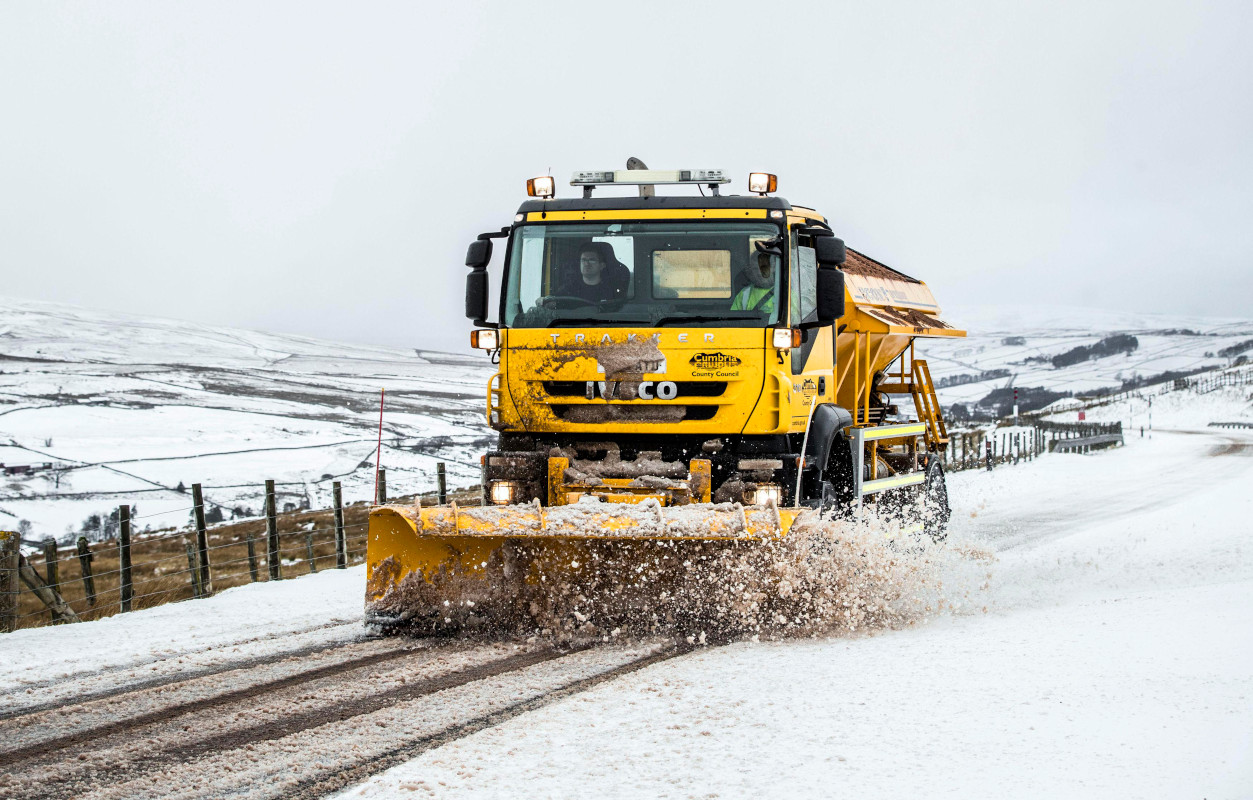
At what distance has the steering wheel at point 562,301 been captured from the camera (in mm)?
7832

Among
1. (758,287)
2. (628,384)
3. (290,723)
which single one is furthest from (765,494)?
(290,723)

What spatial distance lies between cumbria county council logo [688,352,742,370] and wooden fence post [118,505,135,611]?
6.45 meters

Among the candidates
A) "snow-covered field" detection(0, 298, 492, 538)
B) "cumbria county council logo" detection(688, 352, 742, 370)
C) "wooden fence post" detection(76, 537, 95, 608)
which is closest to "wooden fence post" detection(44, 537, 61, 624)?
"wooden fence post" detection(76, 537, 95, 608)

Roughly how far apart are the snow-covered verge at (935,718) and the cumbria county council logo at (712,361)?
1.92 metres

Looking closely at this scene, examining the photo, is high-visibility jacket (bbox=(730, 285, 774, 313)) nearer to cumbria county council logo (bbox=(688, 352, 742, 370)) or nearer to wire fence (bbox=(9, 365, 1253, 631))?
cumbria county council logo (bbox=(688, 352, 742, 370))

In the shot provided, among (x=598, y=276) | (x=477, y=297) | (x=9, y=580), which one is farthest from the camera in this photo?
(x=9, y=580)

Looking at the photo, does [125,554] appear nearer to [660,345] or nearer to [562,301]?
[562,301]

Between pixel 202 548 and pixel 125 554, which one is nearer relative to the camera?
pixel 125 554

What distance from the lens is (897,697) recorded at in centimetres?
523

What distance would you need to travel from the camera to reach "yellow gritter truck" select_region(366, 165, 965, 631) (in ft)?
23.8

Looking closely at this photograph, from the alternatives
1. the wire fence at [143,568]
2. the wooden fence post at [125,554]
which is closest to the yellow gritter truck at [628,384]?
the wire fence at [143,568]

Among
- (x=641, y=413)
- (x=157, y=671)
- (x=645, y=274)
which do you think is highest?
(x=645, y=274)

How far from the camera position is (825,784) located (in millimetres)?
3975

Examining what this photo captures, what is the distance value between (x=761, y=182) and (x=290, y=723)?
17.0ft
